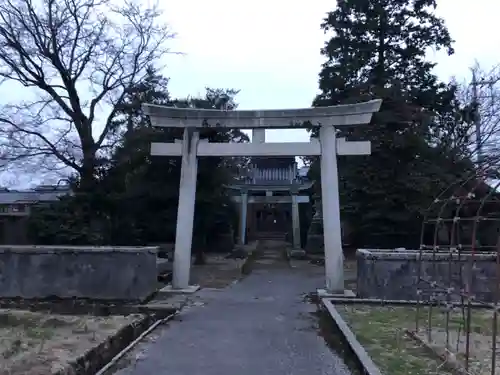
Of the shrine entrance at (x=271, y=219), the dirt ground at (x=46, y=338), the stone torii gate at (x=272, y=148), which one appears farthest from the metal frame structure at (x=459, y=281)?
the shrine entrance at (x=271, y=219)

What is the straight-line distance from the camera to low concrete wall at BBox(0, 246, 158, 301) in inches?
479

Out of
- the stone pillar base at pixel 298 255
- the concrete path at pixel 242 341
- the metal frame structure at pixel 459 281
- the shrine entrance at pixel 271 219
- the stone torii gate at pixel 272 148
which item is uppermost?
the shrine entrance at pixel 271 219

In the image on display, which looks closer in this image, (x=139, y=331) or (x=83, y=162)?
(x=139, y=331)

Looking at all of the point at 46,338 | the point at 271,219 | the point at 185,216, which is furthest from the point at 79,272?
the point at 271,219

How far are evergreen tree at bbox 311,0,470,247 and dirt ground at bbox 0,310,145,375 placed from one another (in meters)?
12.3

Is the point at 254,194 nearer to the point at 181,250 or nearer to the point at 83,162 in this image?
the point at 83,162

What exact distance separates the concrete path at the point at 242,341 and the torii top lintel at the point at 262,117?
412 cm

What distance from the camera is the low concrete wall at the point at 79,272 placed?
12.2 metres

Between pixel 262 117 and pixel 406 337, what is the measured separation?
709 centimetres

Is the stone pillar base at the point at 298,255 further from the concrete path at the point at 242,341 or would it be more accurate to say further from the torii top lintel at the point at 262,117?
the torii top lintel at the point at 262,117

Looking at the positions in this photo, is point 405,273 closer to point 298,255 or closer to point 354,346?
point 354,346

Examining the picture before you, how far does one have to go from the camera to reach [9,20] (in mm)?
20406

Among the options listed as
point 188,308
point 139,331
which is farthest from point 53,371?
point 188,308

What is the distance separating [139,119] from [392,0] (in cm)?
1130
